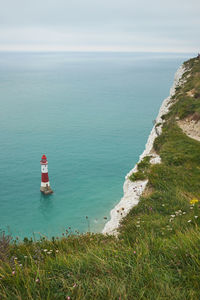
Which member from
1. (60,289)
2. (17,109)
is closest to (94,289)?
(60,289)

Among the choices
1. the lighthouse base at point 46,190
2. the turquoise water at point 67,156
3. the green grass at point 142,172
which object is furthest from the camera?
the lighthouse base at point 46,190

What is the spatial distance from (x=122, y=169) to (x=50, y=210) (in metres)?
16.0

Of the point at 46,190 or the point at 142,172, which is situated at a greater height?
the point at 142,172

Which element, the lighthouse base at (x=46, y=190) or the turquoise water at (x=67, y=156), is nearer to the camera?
the turquoise water at (x=67, y=156)

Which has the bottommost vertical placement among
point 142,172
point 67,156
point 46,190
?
point 46,190

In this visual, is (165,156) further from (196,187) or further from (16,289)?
(16,289)

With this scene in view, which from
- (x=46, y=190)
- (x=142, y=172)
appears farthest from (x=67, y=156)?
(x=142, y=172)

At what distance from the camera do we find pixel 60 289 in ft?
12.3

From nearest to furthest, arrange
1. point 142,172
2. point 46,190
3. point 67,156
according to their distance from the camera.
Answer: point 142,172 → point 46,190 → point 67,156

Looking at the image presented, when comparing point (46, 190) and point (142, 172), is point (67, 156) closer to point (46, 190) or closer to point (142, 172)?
point (46, 190)

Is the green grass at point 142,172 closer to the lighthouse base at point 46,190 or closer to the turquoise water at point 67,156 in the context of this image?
the turquoise water at point 67,156

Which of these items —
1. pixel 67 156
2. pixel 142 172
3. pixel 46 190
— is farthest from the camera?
pixel 67 156

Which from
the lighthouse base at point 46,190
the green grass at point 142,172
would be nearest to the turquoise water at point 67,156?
the lighthouse base at point 46,190

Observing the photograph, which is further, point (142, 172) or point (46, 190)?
point (46, 190)
